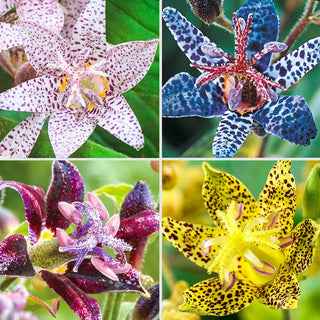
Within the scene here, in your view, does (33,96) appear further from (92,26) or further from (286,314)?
(286,314)

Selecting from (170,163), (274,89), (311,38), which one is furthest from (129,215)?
(311,38)

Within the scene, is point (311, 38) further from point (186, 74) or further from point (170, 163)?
point (170, 163)

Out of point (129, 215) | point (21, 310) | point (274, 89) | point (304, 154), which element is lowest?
point (21, 310)

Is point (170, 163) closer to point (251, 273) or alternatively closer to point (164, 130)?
point (164, 130)

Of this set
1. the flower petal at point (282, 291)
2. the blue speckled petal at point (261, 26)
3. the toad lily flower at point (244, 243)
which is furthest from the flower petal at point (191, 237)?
the blue speckled petal at point (261, 26)

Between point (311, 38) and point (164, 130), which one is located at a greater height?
point (311, 38)

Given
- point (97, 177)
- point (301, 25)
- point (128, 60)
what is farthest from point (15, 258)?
point (301, 25)

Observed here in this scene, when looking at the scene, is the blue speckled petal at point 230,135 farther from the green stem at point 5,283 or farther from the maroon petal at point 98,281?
the green stem at point 5,283
